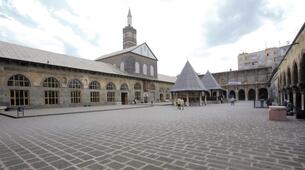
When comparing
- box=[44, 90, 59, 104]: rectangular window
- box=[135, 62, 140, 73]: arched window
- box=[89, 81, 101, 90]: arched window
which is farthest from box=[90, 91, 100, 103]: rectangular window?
box=[135, 62, 140, 73]: arched window

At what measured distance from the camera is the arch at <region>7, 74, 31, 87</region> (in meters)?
15.6

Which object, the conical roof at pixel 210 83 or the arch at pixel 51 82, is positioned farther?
the conical roof at pixel 210 83

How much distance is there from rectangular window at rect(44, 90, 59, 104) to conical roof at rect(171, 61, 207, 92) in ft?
50.9

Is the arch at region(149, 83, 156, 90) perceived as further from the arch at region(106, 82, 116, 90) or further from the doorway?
the arch at region(106, 82, 116, 90)

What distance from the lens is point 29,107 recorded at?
1653 centimetres

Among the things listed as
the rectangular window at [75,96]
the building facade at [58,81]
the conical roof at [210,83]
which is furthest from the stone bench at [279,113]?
the conical roof at [210,83]

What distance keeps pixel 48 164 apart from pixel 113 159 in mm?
1302

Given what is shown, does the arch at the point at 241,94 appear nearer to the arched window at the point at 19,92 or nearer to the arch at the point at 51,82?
the arch at the point at 51,82

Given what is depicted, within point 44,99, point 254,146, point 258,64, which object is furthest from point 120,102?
point 258,64

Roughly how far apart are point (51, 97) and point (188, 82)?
1809 centimetres

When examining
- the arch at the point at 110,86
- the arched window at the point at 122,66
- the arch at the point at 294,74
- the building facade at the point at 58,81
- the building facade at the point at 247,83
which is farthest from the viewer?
the building facade at the point at 247,83

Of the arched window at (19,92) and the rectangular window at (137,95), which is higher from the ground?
the arched window at (19,92)

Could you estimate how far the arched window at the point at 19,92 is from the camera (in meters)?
15.6

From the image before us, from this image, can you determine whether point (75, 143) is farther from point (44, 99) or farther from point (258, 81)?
point (258, 81)
